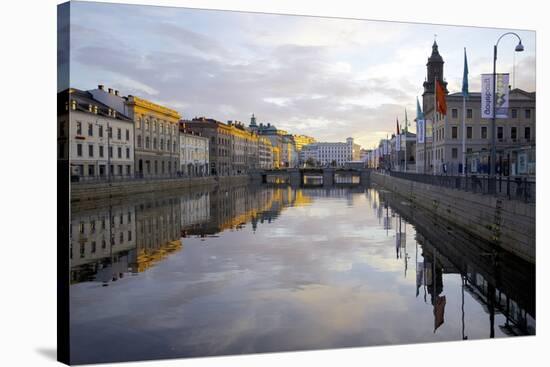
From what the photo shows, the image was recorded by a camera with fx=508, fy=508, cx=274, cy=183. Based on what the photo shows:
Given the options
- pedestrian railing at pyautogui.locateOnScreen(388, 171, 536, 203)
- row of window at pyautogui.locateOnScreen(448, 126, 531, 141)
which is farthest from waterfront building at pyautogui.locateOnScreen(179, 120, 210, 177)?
pedestrian railing at pyautogui.locateOnScreen(388, 171, 536, 203)

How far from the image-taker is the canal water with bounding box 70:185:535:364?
440 inches

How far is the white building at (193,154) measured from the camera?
297 ft

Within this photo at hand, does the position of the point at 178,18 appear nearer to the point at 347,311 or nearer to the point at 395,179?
the point at 347,311

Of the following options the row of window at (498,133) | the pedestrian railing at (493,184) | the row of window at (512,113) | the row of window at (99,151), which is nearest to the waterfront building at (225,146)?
the row of window at (99,151)

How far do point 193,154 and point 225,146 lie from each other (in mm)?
24214

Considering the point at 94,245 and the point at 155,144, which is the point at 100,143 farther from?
the point at 94,245

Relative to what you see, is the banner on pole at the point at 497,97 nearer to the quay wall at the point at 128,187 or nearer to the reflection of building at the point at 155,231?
the reflection of building at the point at 155,231

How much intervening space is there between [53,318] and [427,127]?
158 feet

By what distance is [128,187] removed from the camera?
56031mm

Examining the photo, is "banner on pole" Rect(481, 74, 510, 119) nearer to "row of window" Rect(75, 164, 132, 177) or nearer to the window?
"row of window" Rect(75, 164, 132, 177)

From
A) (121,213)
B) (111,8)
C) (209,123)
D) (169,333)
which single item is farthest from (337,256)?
(209,123)

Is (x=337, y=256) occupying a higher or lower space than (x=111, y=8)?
lower

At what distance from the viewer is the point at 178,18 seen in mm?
10359

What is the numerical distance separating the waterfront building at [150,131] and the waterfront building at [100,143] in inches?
62.2
